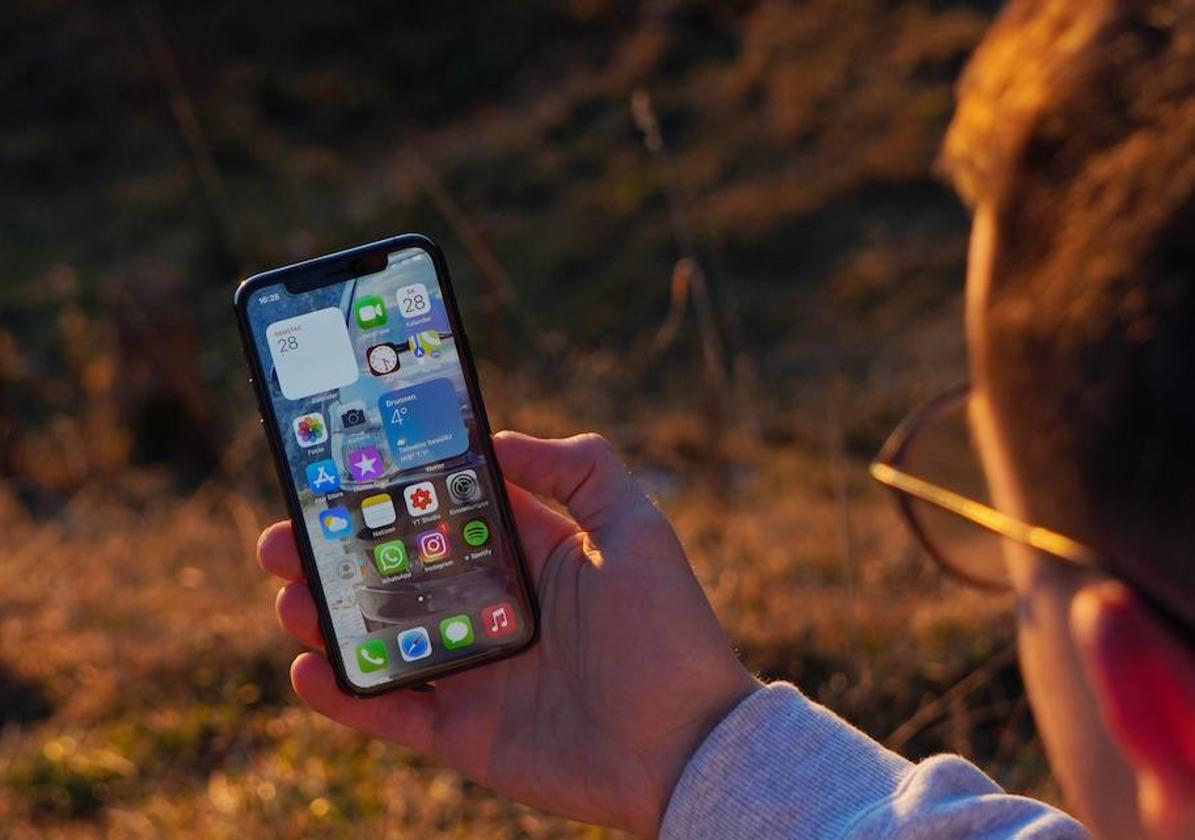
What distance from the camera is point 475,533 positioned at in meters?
1.61

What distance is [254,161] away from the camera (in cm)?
1380

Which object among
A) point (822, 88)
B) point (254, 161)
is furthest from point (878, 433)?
point (254, 161)

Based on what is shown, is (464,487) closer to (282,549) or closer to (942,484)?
(282,549)

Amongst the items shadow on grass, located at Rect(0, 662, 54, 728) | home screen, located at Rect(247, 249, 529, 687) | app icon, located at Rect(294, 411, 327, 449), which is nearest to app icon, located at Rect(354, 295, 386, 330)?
home screen, located at Rect(247, 249, 529, 687)

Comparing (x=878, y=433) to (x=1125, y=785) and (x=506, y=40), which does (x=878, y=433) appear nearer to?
(x=1125, y=785)

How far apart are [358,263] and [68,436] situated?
5.18m

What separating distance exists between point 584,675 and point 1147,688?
726mm

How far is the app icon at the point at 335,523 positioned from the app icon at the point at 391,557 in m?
0.04

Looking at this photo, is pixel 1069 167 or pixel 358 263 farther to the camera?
pixel 358 263

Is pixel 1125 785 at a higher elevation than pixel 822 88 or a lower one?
higher

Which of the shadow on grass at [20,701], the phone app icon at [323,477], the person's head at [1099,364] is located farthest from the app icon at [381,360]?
the shadow on grass at [20,701]

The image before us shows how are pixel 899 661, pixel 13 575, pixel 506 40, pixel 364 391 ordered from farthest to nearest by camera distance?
1. pixel 506 40
2. pixel 13 575
3. pixel 899 661
4. pixel 364 391

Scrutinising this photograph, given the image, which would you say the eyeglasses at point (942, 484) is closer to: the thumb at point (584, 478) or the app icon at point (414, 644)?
the thumb at point (584, 478)

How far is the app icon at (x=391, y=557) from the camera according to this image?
161 cm
